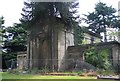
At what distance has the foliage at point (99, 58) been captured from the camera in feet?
50.7

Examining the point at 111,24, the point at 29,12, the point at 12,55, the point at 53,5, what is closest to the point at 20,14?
the point at 29,12

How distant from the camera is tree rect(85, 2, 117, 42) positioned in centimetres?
2859

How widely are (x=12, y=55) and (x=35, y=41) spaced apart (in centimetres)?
780

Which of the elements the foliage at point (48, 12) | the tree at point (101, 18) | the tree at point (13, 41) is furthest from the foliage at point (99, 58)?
the tree at point (101, 18)

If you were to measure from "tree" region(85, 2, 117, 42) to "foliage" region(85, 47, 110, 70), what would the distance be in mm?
12208

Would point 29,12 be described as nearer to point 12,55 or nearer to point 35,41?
point 35,41

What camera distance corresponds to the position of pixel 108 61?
15.9 metres

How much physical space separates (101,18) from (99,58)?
565 inches

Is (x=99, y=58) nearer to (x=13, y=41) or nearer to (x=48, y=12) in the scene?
(x=48, y=12)

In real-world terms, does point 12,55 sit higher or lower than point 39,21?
lower

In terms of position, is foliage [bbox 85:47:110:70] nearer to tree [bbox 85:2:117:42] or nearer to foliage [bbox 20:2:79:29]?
foliage [bbox 20:2:79:29]

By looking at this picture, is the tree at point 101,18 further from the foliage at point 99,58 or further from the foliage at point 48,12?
the foliage at point 99,58

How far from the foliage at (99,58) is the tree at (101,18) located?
40.1ft

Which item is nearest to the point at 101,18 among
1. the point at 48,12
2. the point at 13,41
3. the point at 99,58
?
the point at 13,41
